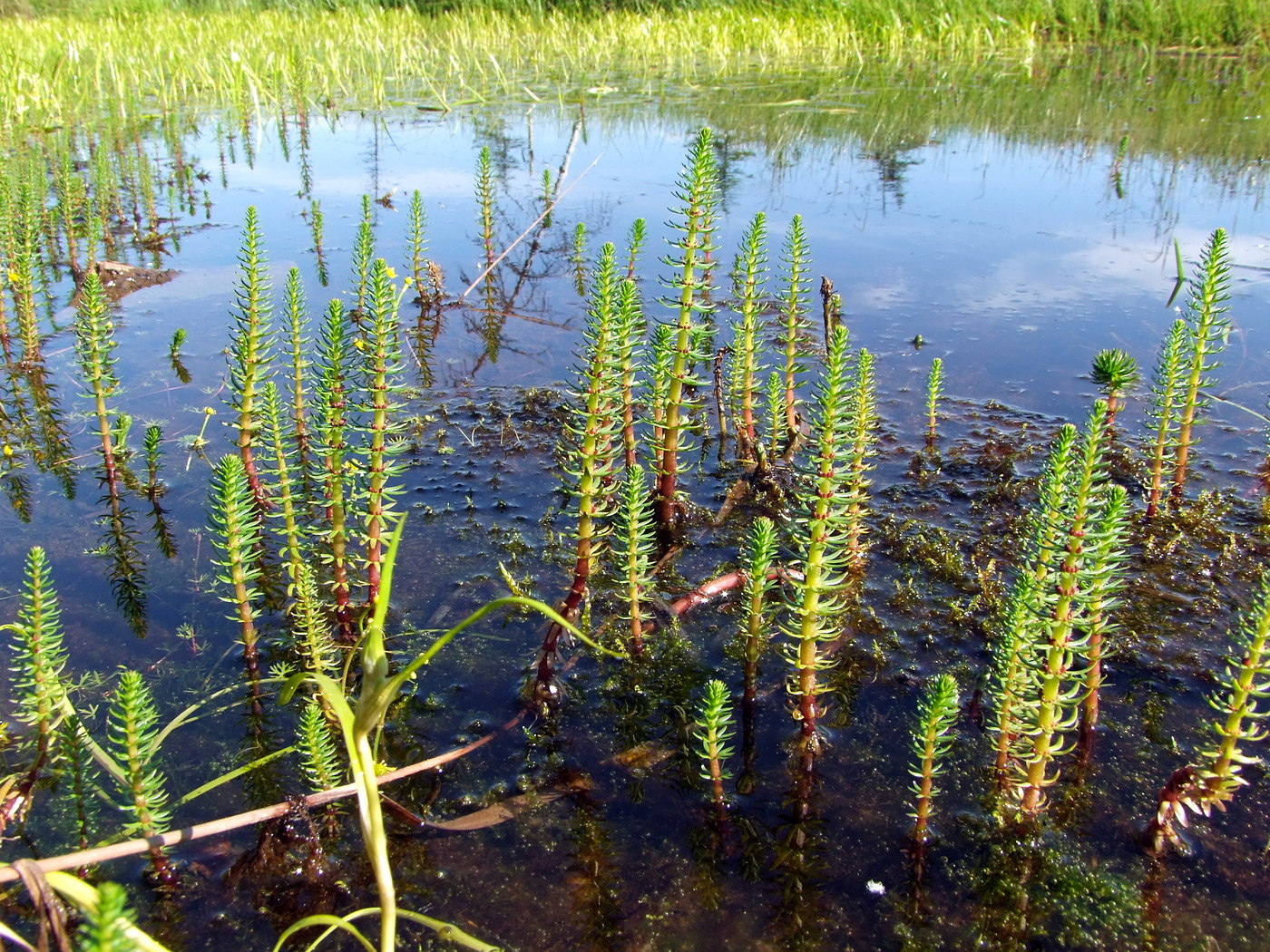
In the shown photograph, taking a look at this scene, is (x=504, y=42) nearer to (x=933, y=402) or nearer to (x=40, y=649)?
(x=933, y=402)

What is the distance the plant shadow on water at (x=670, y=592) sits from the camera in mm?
2643

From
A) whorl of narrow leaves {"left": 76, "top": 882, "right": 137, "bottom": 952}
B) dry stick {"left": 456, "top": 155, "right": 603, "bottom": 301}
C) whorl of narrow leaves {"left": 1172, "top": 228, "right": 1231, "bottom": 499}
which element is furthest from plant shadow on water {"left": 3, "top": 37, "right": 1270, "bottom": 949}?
whorl of narrow leaves {"left": 76, "top": 882, "right": 137, "bottom": 952}

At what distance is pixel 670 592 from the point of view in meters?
3.95

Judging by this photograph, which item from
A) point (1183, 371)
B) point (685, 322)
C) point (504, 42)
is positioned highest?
Result: point (504, 42)

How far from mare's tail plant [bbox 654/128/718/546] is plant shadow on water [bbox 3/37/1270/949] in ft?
0.08

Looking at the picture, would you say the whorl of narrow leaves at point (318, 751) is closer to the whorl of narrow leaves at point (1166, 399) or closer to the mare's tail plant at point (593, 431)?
the mare's tail plant at point (593, 431)

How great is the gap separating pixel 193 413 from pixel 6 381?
4.00 feet

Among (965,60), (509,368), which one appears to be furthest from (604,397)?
(965,60)

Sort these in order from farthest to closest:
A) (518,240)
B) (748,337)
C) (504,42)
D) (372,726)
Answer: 1. (504,42)
2. (518,240)
3. (748,337)
4. (372,726)

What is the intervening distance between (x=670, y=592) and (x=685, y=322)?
1072 millimetres

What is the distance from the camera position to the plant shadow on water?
2.64 m

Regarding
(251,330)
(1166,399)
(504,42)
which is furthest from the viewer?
(504,42)

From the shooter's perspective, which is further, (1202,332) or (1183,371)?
(1183,371)

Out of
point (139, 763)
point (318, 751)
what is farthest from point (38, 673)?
point (318, 751)
